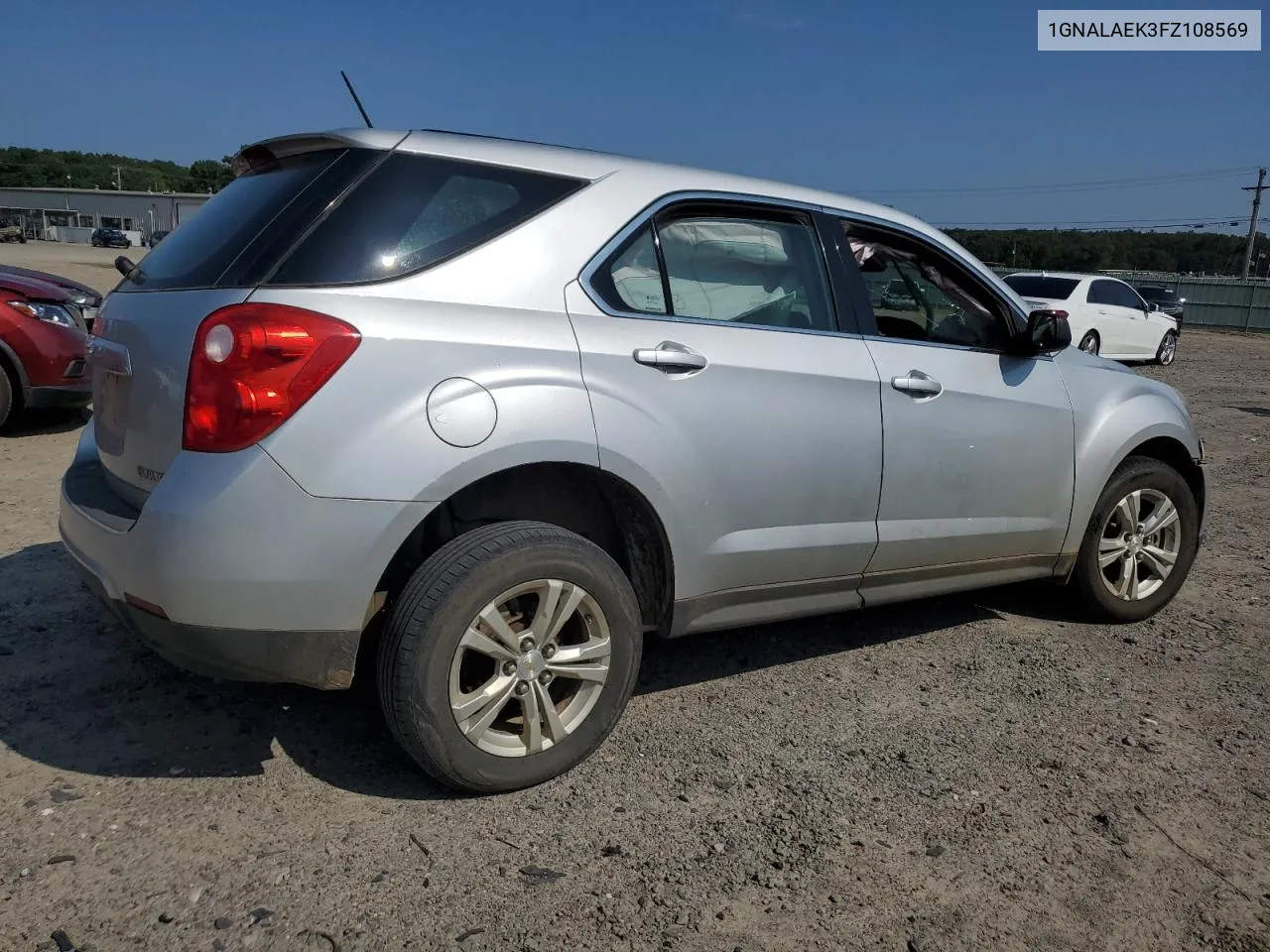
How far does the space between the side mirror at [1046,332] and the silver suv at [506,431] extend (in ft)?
0.12

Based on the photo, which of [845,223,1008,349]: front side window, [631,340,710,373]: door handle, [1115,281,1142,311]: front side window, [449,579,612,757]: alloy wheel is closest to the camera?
[449,579,612,757]: alloy wheel

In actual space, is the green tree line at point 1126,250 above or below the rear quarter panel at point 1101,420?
below

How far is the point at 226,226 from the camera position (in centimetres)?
295

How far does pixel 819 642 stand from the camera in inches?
169

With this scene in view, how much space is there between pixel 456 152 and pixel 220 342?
34.3 inches

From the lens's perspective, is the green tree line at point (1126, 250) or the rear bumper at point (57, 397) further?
the green tree line at point (1126, 250)

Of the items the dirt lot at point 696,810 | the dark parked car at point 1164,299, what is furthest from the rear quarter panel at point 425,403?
the dark parked car at point 1164,299

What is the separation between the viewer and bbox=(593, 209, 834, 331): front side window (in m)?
3.11

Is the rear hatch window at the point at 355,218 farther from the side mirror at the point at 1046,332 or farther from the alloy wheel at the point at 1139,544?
the alloy wheel at the point at 1139,544

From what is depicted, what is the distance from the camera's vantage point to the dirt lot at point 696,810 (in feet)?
7.76

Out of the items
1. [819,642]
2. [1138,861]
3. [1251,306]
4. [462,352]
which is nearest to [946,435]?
[819,642]

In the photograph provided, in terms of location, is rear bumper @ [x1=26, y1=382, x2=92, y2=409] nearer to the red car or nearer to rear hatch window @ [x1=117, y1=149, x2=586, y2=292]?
the red car

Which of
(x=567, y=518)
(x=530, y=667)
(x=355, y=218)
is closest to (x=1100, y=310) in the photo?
(x=567, y=518)

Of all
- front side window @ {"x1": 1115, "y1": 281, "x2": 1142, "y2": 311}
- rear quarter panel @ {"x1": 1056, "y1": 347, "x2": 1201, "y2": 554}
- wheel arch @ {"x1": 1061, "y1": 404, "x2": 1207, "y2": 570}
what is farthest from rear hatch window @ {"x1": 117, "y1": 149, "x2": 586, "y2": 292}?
front side window @ {"x1": 1115, "y1": 281, "x2": 1142, "y2": 311}
